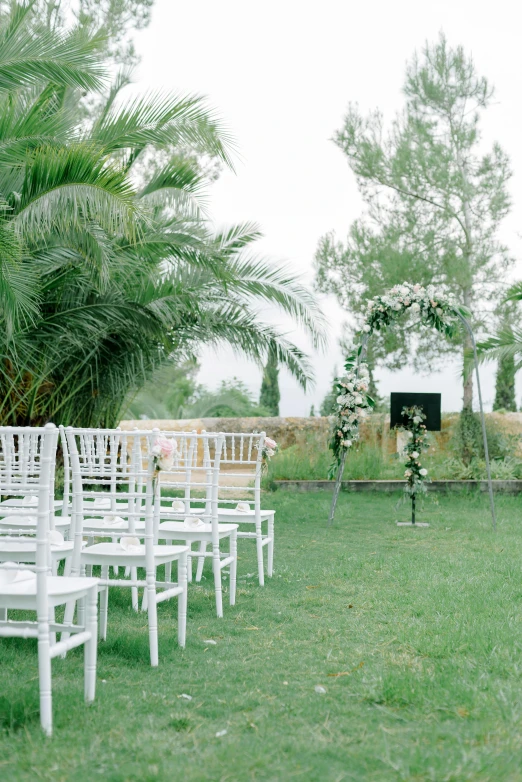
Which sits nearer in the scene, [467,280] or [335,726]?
[335,726]

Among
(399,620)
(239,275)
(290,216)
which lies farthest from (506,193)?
(399,620)

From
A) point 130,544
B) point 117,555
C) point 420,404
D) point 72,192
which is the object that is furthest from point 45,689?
point 420,404

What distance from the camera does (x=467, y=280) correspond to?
1589 centimetres

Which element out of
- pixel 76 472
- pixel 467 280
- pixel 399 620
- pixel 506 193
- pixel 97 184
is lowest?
pixel 399 620

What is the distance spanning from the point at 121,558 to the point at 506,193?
15076mm

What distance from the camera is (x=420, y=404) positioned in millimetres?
10141

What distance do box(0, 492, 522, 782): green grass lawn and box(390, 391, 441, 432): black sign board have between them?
4073 millimetres

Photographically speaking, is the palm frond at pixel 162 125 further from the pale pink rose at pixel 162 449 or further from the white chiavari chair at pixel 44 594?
the white chiavari chair at pixel 44 594

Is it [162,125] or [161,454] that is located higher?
[162,125]

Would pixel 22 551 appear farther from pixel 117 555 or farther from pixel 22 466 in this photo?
pixel 22 466

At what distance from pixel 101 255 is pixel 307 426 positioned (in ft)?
34.7

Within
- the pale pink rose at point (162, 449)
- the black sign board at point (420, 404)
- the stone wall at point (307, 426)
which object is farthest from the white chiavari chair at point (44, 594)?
the stone wall at point (307, 426)

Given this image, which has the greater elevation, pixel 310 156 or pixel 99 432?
pixel 310 156

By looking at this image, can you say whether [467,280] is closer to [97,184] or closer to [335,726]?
[97,184]
